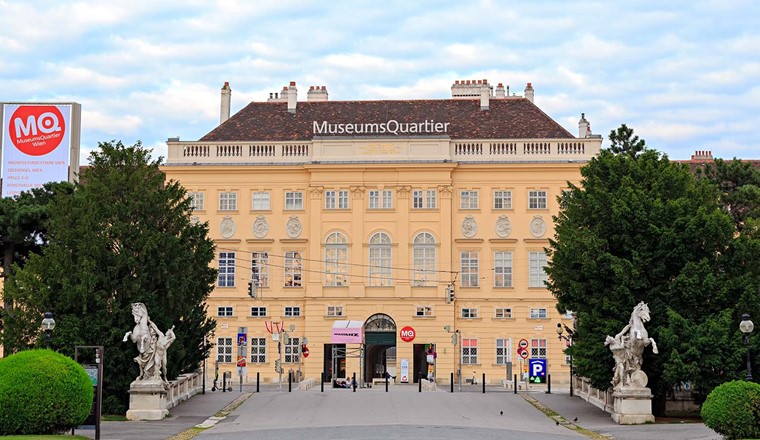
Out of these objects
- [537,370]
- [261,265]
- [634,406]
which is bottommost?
[537,370]

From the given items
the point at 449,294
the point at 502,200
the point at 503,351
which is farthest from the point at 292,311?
the point at 502,200

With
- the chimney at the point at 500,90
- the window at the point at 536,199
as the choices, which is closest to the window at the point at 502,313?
the window at the point at 536,199

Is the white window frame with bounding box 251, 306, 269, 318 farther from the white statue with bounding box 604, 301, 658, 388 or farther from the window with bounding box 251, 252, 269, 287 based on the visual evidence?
the white statue with bounding box 604, 301, 658, 388

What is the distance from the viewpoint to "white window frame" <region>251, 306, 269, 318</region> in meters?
77.3

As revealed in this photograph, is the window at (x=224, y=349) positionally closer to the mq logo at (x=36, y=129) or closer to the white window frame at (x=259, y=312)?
the white window frame at (x=259, y=312)

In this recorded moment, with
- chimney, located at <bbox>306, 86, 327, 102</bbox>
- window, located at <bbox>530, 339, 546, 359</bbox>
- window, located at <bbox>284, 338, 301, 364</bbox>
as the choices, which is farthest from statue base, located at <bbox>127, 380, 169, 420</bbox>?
chimney, located at <bbox>306, 86, 327, 102</bbox>

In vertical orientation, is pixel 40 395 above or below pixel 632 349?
below

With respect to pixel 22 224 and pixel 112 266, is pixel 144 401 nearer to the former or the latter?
pixel 112 266

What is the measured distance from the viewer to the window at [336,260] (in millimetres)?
77000

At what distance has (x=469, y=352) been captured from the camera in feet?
250

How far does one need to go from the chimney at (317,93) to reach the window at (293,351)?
18556 mm

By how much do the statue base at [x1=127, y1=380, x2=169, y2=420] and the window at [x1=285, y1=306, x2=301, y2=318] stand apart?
39.1 meters

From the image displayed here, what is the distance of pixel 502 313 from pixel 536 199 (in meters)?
7.89

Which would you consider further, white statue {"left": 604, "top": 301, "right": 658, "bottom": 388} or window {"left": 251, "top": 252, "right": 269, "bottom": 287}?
window {"left": 251, "top": 252, "right": 269, "bottom": 287}
